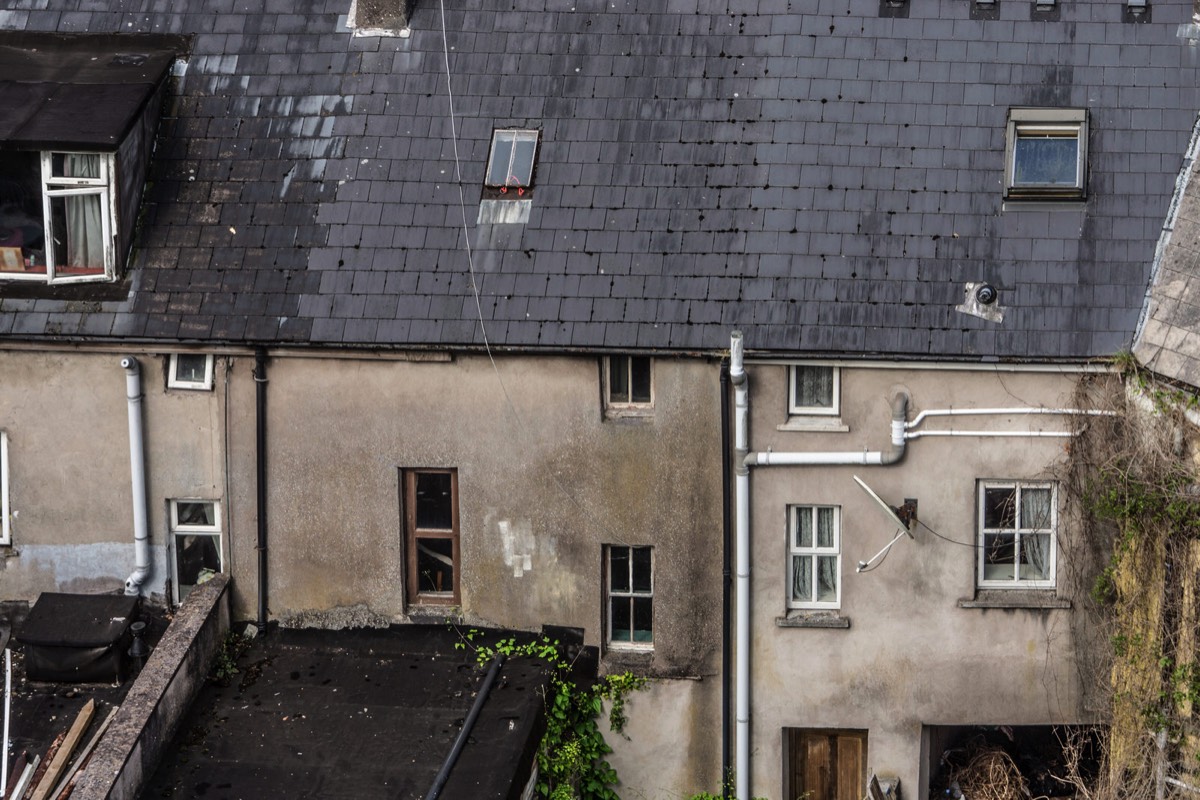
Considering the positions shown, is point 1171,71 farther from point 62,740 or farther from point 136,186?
point 62,740

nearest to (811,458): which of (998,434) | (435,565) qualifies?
(998,434)

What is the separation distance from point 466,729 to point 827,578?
4773 mm

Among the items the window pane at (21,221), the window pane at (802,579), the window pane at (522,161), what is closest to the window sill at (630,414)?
the window pane at (802,579)

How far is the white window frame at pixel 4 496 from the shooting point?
22.0 m

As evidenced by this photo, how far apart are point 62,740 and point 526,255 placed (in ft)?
25.3

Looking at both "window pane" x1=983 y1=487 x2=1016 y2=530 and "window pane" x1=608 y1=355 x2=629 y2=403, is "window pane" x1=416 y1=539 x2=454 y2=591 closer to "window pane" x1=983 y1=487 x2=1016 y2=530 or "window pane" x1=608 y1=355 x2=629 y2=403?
"window pane" x1=608 y1=355 x2=629 y2=403

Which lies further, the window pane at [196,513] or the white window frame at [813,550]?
the window pane at [196,513]

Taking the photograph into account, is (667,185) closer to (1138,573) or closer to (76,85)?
(1138,573)

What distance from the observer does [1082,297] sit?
20.4 m

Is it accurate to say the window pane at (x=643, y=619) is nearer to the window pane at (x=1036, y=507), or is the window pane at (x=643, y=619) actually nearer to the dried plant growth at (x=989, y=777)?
the dried plant growth at (x=989, y=777)

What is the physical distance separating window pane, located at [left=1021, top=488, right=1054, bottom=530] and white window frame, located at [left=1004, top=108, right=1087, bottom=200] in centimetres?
348

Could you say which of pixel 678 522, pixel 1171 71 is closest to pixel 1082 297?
pixel 1171 71

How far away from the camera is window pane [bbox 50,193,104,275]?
21.8 meters

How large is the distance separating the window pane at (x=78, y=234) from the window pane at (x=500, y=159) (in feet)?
15.9
